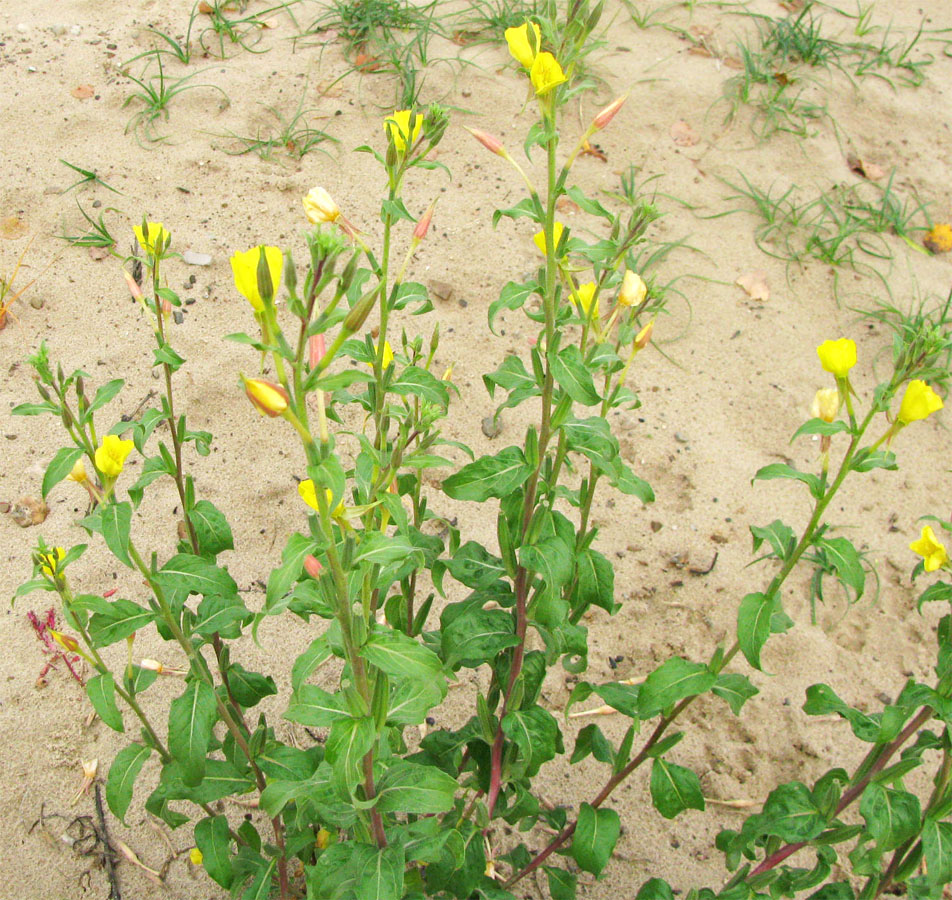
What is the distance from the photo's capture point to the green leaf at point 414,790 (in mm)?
1605

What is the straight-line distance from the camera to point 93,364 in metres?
3.36

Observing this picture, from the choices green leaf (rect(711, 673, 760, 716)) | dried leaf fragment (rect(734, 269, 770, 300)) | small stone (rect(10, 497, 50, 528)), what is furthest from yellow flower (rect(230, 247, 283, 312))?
dried leaf fragment (rect(734, 269, 770, 300))

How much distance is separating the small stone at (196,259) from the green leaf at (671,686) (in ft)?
8.51

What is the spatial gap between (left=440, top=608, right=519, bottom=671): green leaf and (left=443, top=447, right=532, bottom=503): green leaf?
290 millimetres

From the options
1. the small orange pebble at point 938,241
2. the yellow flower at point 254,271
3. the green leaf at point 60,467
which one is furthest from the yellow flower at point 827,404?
the small orange pebble at point 938,241

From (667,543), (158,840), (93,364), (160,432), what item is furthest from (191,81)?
(158,840)

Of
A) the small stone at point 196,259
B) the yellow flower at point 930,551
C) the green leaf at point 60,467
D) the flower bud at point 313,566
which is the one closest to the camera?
the flower bud at point 313,566

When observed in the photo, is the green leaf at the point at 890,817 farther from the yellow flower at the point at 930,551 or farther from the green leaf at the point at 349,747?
the green leaf at the point at 349,747

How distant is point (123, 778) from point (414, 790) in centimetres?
68

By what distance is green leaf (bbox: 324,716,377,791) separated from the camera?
1406 mm

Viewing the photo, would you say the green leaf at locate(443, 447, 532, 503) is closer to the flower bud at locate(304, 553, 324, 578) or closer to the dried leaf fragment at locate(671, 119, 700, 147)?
the flower bud at locate(304, 553, 324, 578)

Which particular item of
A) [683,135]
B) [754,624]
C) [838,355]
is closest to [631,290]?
[838,355]

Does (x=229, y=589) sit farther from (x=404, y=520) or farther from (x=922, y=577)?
(x=922, y=577)

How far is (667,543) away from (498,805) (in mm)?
1324
